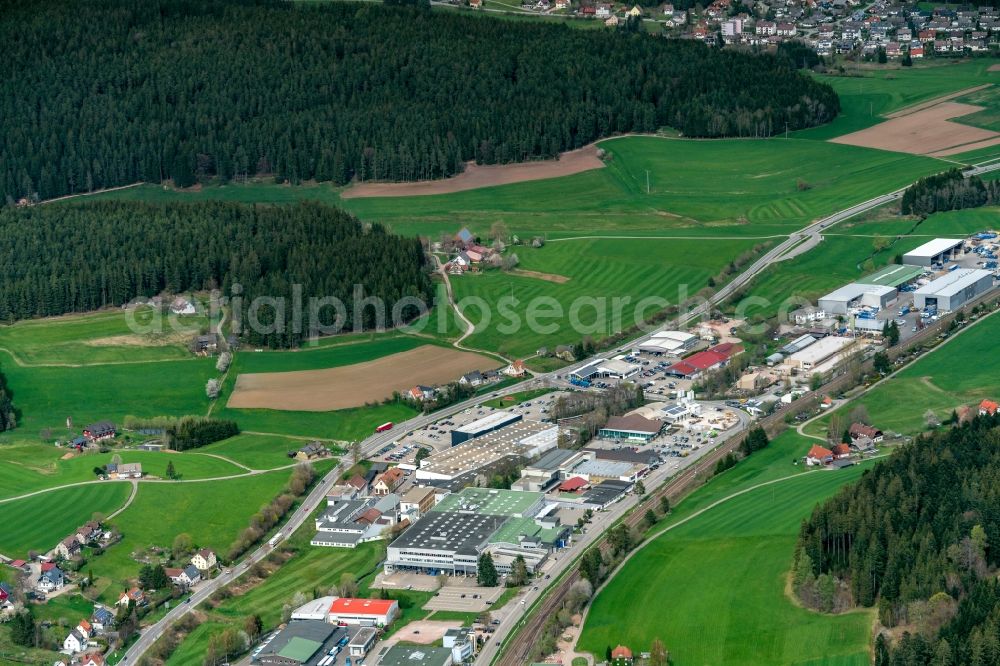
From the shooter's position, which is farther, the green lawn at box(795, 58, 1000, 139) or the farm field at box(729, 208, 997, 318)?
the green lawn at box(795, 58, 1000, 139)

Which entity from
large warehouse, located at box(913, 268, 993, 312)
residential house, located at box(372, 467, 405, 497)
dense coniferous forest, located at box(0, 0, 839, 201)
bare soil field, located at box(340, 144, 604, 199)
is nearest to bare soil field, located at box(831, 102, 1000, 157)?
dense coniferous forest, located at box(0, 0, 839, 201)

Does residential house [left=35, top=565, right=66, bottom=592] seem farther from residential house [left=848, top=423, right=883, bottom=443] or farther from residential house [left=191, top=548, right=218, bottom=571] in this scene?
residential house [left=848, top=423, right=883, bottom=443]

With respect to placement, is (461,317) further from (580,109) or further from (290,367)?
(580,109)

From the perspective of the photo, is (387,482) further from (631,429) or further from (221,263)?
(221,263)

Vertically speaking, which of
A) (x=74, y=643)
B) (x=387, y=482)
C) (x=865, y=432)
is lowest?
(x=74, y=643)

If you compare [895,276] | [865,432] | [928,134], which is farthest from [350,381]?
[928,134]

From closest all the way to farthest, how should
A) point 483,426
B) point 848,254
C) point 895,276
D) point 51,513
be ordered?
point 51,513
point 483,426
point 895,276
point 848,254

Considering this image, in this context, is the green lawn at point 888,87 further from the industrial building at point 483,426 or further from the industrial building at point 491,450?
the industrial building at point 491,450
